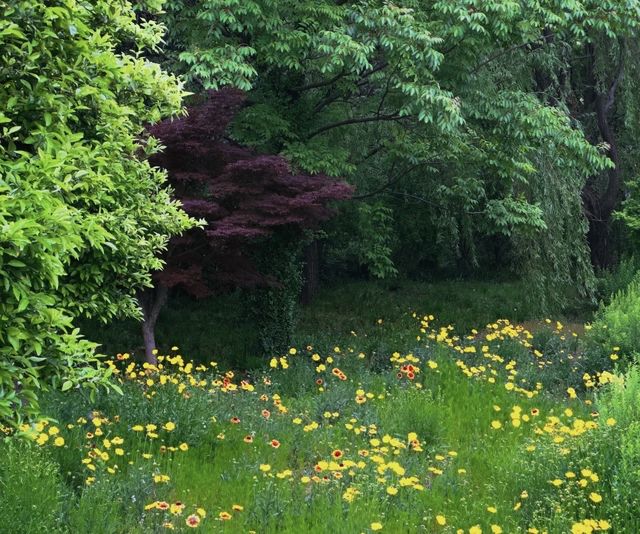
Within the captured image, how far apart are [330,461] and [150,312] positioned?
467cm

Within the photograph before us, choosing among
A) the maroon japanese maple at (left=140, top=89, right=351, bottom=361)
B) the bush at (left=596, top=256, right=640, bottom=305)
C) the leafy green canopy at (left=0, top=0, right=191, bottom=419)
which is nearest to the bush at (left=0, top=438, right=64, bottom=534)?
the leafy green canopy at (left=0, top=0, right=191, bottom=419)

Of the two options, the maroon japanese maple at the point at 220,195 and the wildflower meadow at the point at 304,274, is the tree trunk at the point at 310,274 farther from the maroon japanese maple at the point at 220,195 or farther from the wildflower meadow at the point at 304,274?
the maroon japanese maple at the point at 220,195

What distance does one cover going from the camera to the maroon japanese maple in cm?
798

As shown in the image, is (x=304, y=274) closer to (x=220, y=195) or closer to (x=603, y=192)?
(x=603, y=192)

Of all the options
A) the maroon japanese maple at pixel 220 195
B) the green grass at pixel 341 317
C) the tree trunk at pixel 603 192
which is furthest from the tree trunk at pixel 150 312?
the tree trunk at pixel 603 192

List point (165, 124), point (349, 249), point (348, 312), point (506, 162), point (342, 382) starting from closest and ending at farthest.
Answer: point (342, 382) < point (165, 124) < point (506, 162) < point (348, 312) < point (349, 249)

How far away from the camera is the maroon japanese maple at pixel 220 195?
7.98 m

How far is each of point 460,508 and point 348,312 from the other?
10.3 m

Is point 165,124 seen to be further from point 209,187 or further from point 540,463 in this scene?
point 540,463

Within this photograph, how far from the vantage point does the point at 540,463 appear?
4383 mm

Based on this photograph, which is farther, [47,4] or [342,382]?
[342,382]

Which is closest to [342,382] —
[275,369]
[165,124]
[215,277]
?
[275,369]

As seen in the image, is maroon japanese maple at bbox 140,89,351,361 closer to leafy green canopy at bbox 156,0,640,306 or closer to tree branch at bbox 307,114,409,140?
leafy green canopy at bbox 156,0,640,306

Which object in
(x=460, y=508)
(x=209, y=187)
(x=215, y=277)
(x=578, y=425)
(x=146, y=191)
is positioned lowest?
(x=460, y=508)
